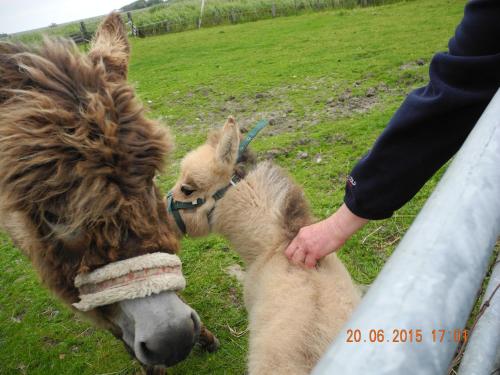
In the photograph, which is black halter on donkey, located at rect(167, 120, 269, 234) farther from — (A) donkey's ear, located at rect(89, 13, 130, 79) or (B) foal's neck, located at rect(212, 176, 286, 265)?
(A) donkey's ear, located at rect(89, 13, 130, 79)

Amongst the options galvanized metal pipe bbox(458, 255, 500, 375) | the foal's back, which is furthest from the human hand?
galvanized metal pipe bbox(458, 255, 500, 375)

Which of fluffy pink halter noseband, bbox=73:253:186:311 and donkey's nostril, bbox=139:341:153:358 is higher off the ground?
fluffy pink halter noseband, bbox=73:253:186:311

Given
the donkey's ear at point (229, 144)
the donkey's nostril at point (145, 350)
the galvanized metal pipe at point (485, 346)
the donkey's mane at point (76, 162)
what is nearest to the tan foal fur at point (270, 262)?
the donkey's ear at point (229, 144)

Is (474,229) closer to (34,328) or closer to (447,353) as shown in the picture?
(447,353)

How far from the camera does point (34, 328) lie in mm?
3928

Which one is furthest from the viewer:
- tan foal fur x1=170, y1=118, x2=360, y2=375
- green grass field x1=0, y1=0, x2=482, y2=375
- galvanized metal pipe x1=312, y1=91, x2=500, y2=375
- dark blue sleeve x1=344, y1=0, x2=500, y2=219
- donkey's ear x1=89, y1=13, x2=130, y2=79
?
green grass field x1=0, y1=0, x2=482, y2=375

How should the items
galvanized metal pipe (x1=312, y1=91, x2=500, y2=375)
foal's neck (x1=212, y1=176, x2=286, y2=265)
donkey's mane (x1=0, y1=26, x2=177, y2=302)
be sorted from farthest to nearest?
foal's neck (x1=212, y1=176, x2=286, y2=265), donkey's mane (x1=0, y1=26, x2=177, y2=302), galvanized metal pipe (x1=312, y1=91, x2=500, y2=375)

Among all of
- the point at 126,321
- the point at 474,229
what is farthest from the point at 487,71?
the point at 126,321

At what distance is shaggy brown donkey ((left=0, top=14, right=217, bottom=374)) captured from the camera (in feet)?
5.82

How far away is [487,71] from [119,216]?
1.69m

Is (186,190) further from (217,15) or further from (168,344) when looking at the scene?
(217,15)

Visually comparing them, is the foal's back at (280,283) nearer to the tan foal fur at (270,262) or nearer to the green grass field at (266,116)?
the tan foal fur at (270,262)

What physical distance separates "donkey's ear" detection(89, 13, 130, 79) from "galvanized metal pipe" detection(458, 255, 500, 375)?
89.3 inches

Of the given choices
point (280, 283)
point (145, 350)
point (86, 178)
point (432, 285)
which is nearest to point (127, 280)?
point (145, 350)
